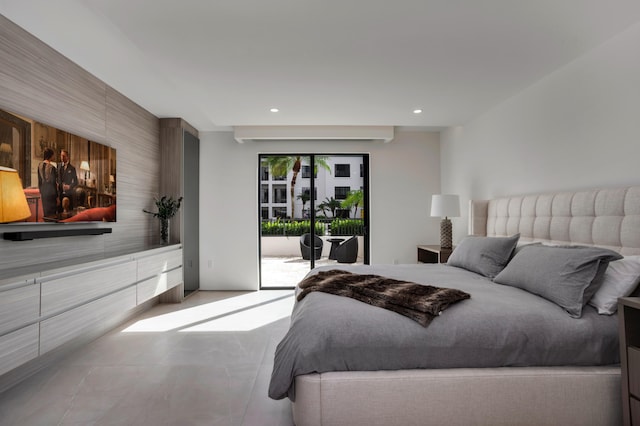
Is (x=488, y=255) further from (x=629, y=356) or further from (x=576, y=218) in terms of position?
(x=629, y=356)


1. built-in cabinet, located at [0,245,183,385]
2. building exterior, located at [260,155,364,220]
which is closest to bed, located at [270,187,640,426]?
built-in cabinet, located at [0,245,183,385]

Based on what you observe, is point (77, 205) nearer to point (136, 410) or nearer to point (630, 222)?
point (136, 410)

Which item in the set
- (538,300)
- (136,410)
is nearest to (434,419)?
(538,300)

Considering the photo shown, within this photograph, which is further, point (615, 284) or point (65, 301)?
point (65, 301)

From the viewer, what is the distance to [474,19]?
2162mm

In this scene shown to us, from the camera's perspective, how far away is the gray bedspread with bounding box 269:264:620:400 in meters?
1.66

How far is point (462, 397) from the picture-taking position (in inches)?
65.2

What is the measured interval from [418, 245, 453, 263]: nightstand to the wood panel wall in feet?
11.7

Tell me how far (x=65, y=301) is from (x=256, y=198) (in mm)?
3147

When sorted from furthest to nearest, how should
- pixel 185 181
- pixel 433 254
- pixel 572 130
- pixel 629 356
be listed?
pixel 185 181, pixel 433 254, pixel 572 130, pixel 629 356

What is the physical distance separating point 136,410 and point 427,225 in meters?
4.51

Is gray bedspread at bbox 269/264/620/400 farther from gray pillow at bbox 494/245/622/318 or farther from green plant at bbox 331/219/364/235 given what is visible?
green plant at bbox 331/219/364/235

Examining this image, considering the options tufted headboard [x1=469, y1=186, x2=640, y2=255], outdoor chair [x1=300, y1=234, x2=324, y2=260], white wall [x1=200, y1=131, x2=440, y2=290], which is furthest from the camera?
outdoor chair [x1=300, y1=234, x2=324, y2=260]

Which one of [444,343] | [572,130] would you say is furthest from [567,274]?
[572,130]
